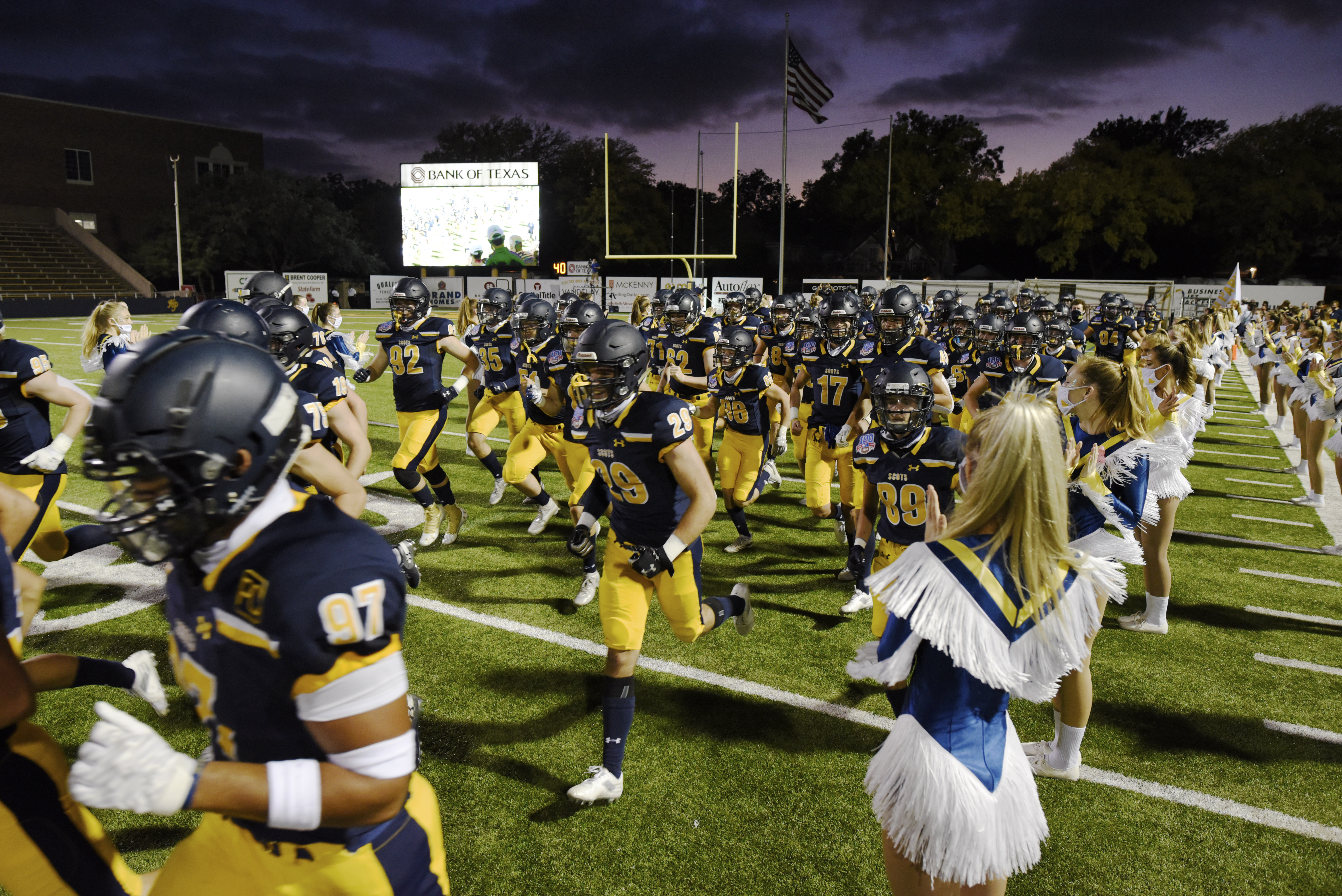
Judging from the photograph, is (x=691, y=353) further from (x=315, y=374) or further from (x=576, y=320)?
(x=315, y=374)

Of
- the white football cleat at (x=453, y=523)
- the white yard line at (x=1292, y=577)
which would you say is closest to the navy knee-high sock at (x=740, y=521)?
the white football cleat at (x=453, y=523)

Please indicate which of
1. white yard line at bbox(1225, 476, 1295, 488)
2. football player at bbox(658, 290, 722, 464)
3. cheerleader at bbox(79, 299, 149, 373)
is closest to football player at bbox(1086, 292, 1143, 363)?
white yard line at bbox(1225, 476, 1295, 488)

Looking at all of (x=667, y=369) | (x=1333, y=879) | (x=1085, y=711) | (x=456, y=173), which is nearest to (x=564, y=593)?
(x=667, y=369)

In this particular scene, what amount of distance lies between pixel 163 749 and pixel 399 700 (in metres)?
0.45

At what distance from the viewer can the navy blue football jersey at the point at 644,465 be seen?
4.23 meters

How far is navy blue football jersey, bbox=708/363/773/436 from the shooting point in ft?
26.6

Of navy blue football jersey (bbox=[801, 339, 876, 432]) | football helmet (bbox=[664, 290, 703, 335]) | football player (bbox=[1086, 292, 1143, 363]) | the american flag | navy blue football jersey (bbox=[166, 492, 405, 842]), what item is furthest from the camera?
the american flag

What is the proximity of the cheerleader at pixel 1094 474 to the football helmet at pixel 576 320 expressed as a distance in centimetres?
539

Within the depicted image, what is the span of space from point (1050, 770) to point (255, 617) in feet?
14.0

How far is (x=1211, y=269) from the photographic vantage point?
167ft

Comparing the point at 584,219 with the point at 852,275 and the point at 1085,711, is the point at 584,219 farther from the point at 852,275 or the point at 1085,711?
the point at 1085,711

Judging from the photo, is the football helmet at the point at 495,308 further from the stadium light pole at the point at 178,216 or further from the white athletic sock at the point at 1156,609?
the stadium light pole at the point at 178,216

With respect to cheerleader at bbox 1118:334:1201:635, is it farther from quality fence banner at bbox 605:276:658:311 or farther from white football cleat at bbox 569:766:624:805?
quality fence banner at bbox 605:276:658:311

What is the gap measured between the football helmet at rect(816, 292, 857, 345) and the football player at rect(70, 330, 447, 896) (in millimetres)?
7111
